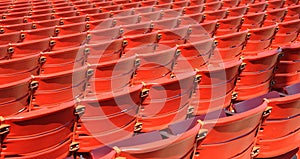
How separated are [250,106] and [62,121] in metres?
0.88

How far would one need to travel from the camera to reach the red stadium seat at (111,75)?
7.57 ft

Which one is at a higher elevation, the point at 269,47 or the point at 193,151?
the point at 193,151

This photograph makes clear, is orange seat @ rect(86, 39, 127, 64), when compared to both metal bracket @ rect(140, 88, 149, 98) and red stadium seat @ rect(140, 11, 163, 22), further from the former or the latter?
red stadium seat @ rect(140, 11, 163, 22)

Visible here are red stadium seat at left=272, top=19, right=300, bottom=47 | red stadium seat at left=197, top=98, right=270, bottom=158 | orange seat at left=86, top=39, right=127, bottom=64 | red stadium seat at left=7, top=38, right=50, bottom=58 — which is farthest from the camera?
red stadium seat at left=272, top=19, right=300, bottom=47

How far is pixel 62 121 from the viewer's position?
1579 millimetres

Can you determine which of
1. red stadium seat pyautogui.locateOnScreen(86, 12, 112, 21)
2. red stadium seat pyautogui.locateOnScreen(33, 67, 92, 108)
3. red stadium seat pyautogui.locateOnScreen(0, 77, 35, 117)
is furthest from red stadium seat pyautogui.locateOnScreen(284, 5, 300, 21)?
red stadium seat pyautogui.locateOnScreen(0, 77, 35, 117)

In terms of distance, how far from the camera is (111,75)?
2330 mm

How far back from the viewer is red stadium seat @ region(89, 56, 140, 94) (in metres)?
2.31

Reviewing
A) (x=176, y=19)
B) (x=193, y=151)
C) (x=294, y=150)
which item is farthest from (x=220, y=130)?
(x=176, y=19)

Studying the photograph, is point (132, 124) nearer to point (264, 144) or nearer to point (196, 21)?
point (264, 144)

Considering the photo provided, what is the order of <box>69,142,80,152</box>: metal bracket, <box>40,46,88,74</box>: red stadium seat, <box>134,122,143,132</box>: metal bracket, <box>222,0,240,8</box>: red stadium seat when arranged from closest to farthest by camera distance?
<box>69,142,80,152</box>: metal bracket < <box>134,122,143,132</box>: metal bracket < <box>40,46,88,74</box>: red stadium seat < <box>222,0,240,8</box>: red stadium seat

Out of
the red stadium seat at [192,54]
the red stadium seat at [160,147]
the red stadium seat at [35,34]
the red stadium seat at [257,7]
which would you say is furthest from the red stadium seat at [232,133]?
the red stadium seat at [257,7]

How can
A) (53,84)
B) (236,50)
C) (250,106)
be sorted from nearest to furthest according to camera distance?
(250,106)
(53,84)
(236,50)

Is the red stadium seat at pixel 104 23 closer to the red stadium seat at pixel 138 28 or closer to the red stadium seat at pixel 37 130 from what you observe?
the red stadium seat at pixel 138 28
